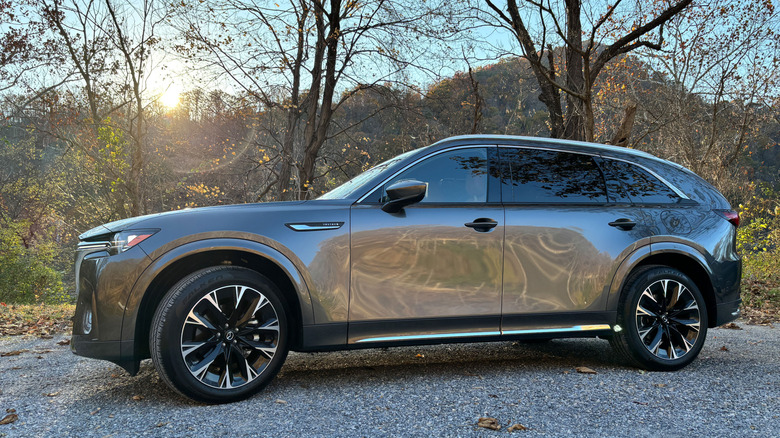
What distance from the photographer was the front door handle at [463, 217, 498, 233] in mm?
3723

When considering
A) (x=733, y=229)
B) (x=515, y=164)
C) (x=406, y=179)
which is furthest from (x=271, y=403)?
(x=733, y=229)

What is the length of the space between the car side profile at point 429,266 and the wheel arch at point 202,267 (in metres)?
0.01

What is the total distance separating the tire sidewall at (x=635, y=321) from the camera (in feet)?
13.2

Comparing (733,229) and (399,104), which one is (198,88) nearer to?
(399,104)

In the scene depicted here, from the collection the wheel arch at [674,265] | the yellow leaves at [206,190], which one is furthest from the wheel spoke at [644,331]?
the yellow leaves at [206,190]

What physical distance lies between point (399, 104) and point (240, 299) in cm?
1158

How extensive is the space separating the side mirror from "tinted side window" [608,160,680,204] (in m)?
1.87

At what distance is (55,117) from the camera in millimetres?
15398

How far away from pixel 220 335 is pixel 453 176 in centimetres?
194

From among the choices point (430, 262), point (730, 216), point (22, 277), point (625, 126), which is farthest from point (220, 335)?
point (22, 277)

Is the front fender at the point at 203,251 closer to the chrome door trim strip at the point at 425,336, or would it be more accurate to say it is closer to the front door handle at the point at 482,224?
the chrome door trim strip at the point at 425,336

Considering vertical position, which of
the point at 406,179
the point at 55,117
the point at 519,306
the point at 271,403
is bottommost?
the point at 271,403

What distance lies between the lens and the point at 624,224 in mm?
4105

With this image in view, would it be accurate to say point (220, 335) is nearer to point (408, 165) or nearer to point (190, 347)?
point (190, 347)
